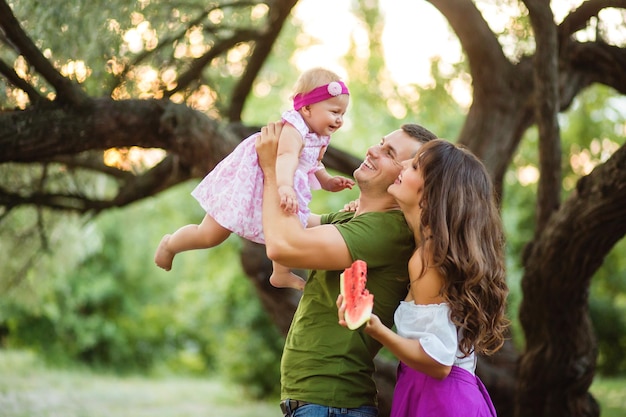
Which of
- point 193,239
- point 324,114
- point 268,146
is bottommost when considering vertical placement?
point 193,239

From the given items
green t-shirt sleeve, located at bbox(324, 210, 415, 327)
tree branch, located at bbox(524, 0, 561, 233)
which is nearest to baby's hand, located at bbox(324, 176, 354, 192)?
green t-shirt sleeve, located at bbox(324, 210, 415, 327)

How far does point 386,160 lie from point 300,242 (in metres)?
0.43

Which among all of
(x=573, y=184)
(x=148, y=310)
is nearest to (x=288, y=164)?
(x=573, y=184)

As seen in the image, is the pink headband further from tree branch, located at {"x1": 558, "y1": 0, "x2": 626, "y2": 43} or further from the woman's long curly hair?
tree branch, located at {"x1": 558, "y1": 0, "x2": 626, "y2": 43}

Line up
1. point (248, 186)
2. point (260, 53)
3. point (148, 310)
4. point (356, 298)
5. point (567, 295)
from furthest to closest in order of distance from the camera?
1. point (148, 310)
2. point (260, 53)
3. point (567, 295)
4. point (248, 186)
5. point (356, 298)

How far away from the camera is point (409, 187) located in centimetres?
236

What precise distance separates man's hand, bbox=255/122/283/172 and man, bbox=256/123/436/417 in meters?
0.05

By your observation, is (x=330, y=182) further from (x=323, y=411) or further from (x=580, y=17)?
(x=580, y=17)

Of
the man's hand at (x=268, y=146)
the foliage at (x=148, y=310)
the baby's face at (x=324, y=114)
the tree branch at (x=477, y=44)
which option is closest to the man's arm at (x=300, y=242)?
the man's hand at (x=268, y=146)

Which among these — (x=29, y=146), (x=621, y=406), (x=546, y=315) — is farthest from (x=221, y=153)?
(x=621, y=406)

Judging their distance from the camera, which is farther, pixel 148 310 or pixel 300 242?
pixel 148 310

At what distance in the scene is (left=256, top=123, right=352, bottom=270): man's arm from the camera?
2.29 m

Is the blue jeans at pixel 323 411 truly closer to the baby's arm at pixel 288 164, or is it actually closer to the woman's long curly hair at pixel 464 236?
the woman's long curly hair at pixel 464 236

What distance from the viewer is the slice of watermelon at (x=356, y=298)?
200 cm
